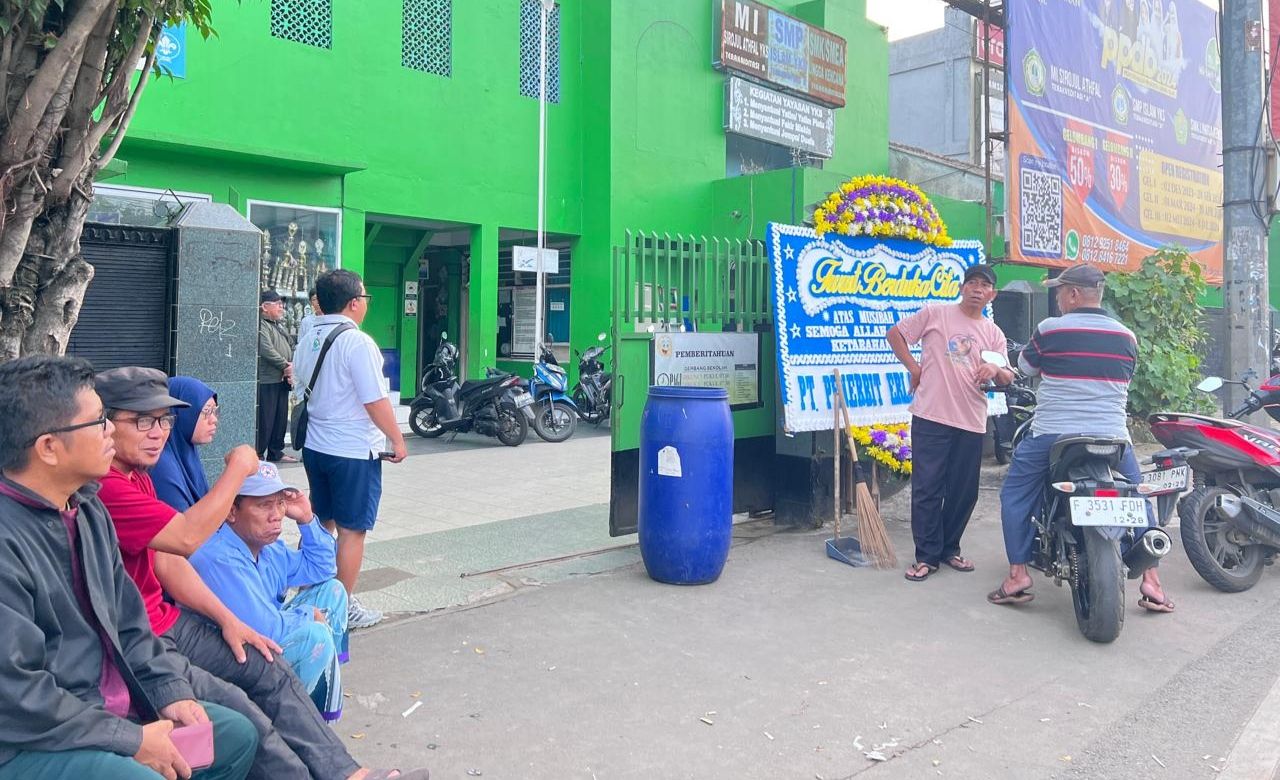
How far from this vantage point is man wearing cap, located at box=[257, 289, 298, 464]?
8711 millimetres

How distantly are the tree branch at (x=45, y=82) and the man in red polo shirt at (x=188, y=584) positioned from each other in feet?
2.97

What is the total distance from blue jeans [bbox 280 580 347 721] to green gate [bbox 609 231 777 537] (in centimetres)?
269

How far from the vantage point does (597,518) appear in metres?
7.13

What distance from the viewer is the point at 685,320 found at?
6.25 meters

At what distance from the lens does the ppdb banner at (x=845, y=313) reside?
634cm

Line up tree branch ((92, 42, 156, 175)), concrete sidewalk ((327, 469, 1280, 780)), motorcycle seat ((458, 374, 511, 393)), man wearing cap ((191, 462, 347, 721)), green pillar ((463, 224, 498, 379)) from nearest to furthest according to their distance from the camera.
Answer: man wearing cap ((191, 462, 347, 721))
concrete sidewalk ((327, 469, 1280, 780))
tree branch ((92, 42, 156, 175))
motorcycle seat ((458, 374, 511, 393))
green pillar ((463, 224, 498, 379))

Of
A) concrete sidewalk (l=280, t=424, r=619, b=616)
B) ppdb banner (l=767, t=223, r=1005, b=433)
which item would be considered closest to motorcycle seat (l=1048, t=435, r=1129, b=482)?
ppdb banner (l=767, t=223, r=1005, b=433)

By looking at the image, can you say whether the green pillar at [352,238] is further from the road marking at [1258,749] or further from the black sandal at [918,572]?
the road marking at [1258,749]

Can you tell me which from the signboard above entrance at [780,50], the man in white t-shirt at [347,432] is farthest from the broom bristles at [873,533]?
the signboard above entrance at [780,50]

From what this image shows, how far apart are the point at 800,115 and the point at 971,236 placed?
3.81 m

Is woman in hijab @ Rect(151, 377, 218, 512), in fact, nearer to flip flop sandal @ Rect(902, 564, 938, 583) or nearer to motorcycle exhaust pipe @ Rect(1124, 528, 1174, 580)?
flip flop sandal @ Rect(902, 564, 938, 583)

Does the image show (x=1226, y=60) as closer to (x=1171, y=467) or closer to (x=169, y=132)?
(x=1171, y=467)

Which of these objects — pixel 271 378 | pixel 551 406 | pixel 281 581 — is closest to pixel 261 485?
pixel 281 581

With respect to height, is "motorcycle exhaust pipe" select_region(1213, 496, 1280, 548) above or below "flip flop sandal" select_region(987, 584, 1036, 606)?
above
